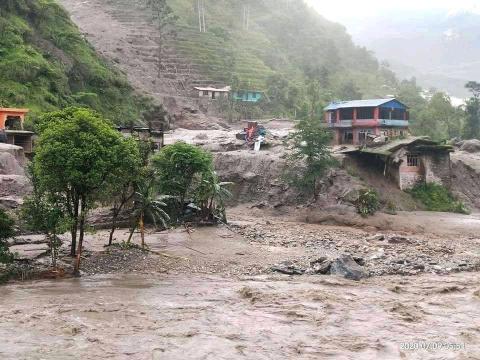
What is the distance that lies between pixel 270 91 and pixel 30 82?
37268 millimetres

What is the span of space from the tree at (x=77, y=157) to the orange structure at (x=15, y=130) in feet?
53.6

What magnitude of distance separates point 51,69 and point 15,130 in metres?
14.5

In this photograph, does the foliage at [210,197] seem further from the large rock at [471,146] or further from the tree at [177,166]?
the large rock at [471,146]

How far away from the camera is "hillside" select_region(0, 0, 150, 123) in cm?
4984

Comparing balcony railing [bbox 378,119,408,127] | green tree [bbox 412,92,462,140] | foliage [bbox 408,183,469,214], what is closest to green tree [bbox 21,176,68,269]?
foliage [bbox 408,183,469,214]

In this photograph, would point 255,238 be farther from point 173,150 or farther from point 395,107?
point 395,107

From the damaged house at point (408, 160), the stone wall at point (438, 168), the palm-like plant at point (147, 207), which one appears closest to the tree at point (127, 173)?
the palm-like plant at point (147, 207)

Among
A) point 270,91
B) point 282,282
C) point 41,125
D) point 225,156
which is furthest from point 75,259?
point 270,91

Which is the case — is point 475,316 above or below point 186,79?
below

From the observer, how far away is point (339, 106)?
53812 millimetres

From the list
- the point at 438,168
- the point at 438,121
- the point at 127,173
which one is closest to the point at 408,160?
the point at 438,168

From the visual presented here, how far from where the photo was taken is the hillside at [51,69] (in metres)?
49.8

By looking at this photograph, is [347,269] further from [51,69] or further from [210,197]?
[51,69]
